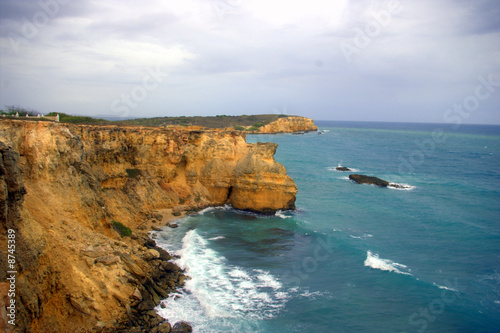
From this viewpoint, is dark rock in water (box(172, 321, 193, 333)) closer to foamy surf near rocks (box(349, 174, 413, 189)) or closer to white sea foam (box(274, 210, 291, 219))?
white sea foam (box(274, 210, 291, 219))

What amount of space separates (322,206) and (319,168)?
22177 millimetres

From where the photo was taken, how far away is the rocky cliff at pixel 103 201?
11.3 meters

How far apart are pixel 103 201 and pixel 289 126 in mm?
118318

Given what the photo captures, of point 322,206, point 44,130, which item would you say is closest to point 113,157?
point 44,130

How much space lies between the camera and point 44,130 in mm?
16438

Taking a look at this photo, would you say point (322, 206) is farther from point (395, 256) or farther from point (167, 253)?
point (167, 253)

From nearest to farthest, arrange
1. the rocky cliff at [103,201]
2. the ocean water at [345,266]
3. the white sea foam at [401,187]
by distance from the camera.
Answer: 1. the rocky cliff at [103,201]
2. the ocean water at [345,266]
3. the white sea foam at [401,187]

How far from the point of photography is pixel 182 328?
44.8 ft

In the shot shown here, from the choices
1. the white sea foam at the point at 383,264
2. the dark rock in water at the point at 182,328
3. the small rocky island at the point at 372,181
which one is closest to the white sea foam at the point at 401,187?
the small rocky island at the point at 372,181

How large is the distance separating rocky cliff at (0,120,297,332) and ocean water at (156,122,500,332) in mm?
1778

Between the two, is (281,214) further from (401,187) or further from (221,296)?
(401,187)

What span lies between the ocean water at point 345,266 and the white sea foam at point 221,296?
55 mm

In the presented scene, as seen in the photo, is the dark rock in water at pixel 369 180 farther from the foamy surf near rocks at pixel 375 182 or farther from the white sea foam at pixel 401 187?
the white sea foam at pixel 401 187

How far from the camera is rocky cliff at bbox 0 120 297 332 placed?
11.3 meters
